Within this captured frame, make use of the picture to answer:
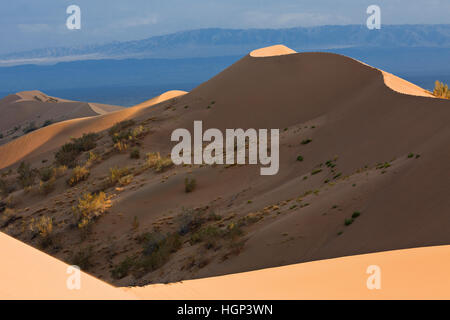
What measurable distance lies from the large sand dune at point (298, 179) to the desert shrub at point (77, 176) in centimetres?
40

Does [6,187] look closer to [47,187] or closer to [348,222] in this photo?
[47,187]

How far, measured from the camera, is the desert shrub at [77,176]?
18406mm

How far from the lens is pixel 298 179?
45.6 ft

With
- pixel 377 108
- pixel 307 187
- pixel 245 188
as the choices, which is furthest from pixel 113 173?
pixel 377 108

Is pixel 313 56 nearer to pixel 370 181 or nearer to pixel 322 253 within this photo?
pixel 370 181

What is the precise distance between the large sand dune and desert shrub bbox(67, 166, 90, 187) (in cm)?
40

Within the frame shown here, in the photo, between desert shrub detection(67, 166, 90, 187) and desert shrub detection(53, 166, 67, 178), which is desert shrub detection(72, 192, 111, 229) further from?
desert shrub detection(53, 166, 67, 178)

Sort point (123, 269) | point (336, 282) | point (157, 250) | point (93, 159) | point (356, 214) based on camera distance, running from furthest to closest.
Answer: point (93, 159) → point (157, 250) → point (123, 269) → point (356, 214) → point (336, 282)

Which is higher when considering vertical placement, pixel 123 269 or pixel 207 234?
pixel 207 234

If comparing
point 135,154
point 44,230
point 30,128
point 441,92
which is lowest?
point 44,230

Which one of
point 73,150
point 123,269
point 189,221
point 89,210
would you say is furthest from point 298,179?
point 73,150

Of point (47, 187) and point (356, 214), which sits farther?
point (47, 187)

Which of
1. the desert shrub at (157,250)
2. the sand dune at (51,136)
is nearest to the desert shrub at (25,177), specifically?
the sand dune at (51,136)

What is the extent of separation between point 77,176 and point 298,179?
8.84 meters
